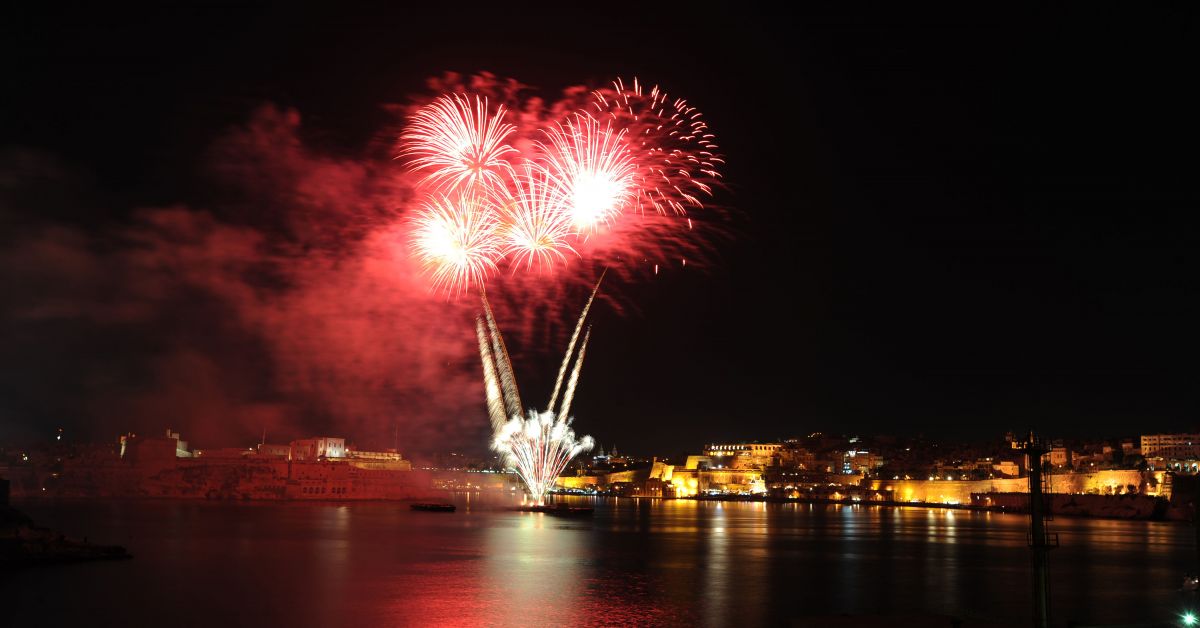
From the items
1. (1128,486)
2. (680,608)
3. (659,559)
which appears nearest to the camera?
(680,608)

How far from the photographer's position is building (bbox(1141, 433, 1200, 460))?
239ft

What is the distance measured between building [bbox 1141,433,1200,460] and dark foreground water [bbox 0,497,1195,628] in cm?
4980

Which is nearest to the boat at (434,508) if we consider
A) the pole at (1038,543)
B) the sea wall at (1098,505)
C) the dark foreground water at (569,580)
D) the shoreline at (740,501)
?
the shoreline at (740,501)

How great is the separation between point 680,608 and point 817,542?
642 inches

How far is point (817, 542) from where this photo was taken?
2905 centimetres

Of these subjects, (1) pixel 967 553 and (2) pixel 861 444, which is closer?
(1) pixel 967 553

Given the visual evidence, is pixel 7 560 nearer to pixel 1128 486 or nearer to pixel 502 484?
pixel 1128 486

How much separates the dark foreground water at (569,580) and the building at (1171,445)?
163 ft

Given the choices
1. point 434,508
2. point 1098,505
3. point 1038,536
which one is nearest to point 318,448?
point 434,508

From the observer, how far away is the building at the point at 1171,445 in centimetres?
7275

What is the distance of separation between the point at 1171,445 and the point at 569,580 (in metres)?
77.5

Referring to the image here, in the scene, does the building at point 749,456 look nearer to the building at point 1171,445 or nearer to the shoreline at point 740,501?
the shoreline at point 740,501

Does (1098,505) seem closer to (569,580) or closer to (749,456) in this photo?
(749,456)

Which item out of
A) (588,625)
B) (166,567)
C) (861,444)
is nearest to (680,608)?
(588,625)
